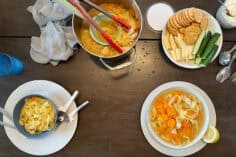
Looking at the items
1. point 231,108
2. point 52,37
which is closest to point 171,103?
point 231,108

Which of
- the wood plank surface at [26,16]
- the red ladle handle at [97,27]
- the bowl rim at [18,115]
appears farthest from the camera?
the wood plank surface at [26,16]

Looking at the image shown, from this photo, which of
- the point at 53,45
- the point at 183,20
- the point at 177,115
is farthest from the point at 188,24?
the point at 53,45

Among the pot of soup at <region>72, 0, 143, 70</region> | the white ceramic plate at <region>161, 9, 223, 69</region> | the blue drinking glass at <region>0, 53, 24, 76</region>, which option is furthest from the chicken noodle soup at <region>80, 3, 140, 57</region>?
the blue drinking glass at <region>0, 53, 24, 76</region>

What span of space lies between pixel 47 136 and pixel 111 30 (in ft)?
1.21

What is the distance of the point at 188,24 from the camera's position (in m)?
0.96

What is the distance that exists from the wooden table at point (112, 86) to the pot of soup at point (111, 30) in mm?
67

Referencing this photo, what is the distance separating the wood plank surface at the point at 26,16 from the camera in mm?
996

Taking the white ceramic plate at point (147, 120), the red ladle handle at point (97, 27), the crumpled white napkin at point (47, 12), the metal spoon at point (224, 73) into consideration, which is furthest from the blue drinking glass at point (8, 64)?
the metal spoon at point (224, 73)

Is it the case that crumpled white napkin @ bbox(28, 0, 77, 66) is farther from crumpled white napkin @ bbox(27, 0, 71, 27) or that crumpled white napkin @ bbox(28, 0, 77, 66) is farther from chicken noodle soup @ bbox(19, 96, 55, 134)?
chicken noodle soup @ bbox(19, 96, 55, 134)

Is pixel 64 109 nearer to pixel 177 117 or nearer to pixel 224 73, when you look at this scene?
pixel 177 117

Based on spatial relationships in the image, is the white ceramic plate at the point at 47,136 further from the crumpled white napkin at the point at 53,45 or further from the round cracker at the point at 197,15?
the round cracker at the point at 197,15

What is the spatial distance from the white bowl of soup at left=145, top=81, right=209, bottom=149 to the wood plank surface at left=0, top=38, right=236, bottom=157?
0.16ft

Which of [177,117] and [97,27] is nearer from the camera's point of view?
[97,27]

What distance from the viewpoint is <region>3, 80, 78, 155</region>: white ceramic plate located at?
3.06 ft
